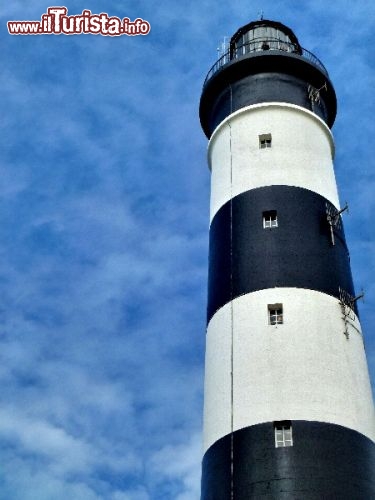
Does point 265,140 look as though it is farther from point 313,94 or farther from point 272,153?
point 313,94

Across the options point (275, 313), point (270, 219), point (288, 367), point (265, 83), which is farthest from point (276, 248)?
point (265, 83)

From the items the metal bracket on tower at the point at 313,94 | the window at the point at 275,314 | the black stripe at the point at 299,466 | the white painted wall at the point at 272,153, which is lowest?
the black stripe at the point at 299,466

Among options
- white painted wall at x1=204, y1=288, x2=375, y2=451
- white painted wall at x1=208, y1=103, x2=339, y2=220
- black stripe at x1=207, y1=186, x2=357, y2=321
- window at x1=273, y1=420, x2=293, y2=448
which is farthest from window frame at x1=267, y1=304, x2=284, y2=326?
white painted wall at x1=208, y1=103, x2=339, y2=220

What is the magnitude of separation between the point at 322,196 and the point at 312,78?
800cm

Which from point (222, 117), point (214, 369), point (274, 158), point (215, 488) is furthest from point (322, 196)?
point (215, 488)

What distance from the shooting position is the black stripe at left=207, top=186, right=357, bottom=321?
2603 cm

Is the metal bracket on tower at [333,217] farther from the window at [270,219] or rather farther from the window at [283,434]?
the window at [283,434]

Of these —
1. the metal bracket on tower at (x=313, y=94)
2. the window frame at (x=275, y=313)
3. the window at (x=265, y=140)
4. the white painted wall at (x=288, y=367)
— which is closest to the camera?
the white painted wall at (x=288, y=367)

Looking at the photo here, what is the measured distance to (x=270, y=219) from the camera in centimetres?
2781

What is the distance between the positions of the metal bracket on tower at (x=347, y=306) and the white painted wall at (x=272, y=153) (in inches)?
198

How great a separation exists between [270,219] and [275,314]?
458 cm

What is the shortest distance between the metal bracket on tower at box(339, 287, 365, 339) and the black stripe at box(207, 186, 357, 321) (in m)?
0.36

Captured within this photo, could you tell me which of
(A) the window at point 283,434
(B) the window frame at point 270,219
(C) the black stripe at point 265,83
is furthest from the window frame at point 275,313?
(C) the black stripe at point 265,83

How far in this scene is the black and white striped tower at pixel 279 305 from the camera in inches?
865
